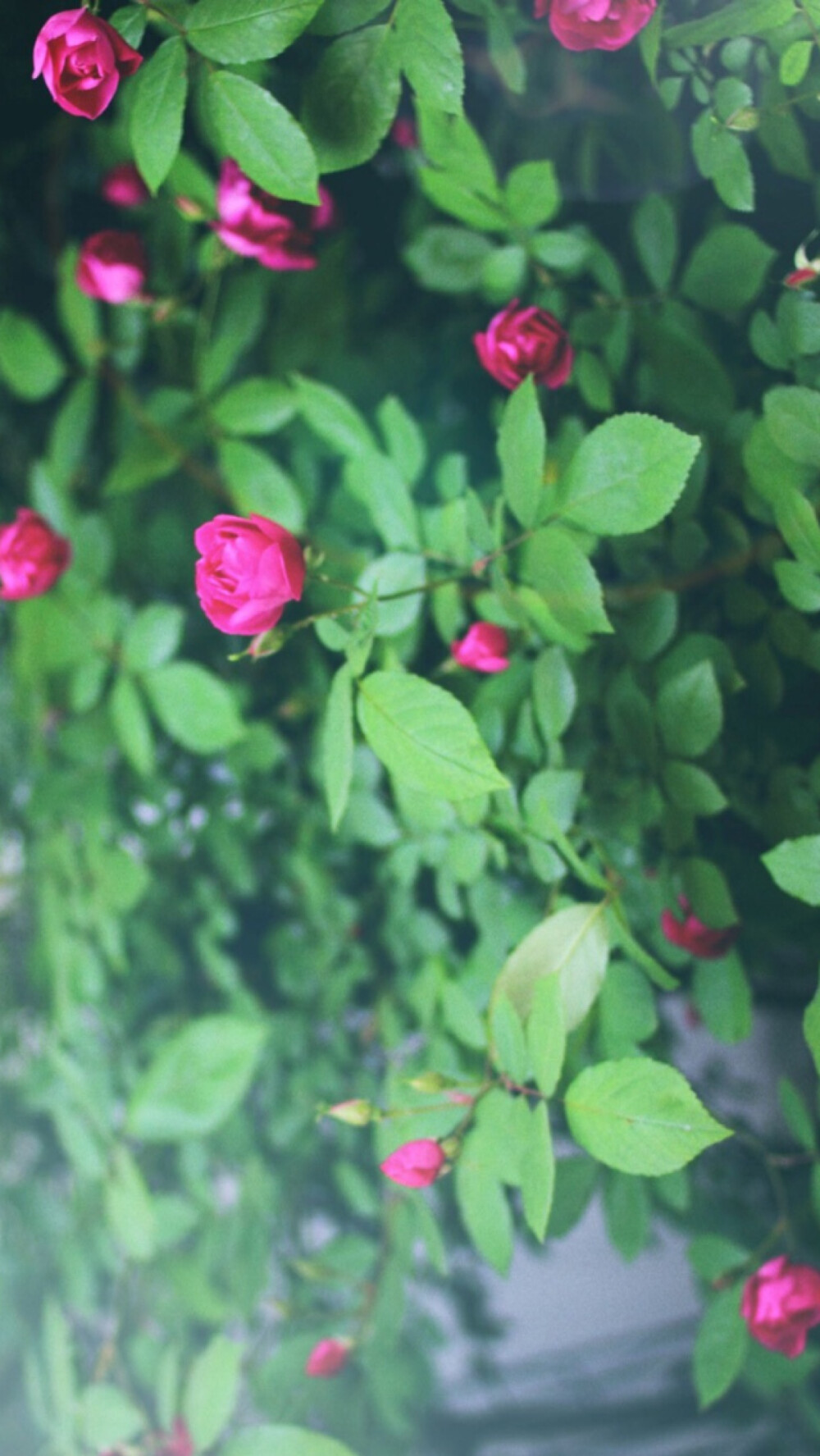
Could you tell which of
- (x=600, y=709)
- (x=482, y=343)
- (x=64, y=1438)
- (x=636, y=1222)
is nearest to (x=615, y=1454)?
(x=636, y=1222)

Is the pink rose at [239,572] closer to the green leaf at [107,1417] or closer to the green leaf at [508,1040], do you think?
the green leaf at [508,1040]

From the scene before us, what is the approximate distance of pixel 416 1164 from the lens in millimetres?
388

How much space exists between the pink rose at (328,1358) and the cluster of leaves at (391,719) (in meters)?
0.03

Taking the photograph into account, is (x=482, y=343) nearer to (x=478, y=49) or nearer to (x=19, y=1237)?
(x=478, y=49)

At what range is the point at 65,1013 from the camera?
688mm

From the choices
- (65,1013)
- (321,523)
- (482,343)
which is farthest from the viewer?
(65,1013)

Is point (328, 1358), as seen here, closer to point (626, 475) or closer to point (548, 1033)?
point (548, 1033)

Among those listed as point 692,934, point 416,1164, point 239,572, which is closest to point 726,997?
point 692,934

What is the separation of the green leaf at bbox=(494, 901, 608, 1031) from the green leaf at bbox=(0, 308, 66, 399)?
0.42 metres

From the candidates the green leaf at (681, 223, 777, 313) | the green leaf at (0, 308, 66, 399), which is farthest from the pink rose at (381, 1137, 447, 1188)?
the green leaf at (0, 308, 66, 399)

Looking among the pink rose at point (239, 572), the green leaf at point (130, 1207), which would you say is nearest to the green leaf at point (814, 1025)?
the pink rose at point (239, 572)

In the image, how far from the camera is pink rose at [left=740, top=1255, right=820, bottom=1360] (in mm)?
395

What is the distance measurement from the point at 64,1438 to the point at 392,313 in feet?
2.26

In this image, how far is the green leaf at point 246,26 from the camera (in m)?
0.32
